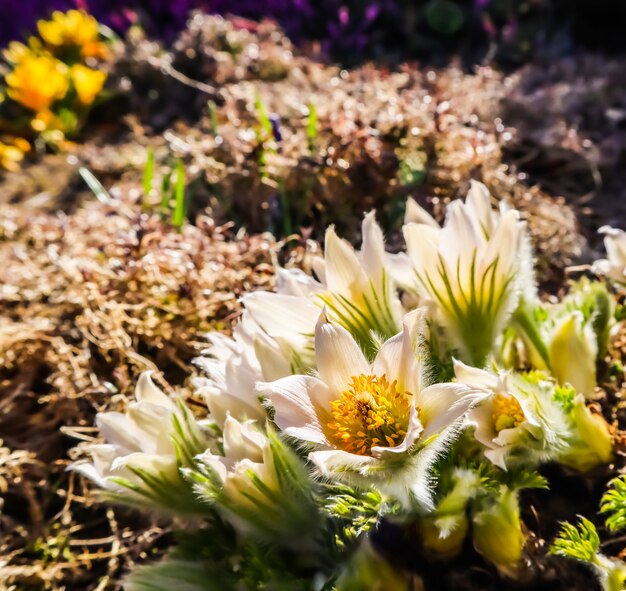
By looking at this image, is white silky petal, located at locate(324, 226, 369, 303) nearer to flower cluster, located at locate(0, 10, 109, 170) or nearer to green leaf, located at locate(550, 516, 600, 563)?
green leaf, located at locate(550, 516, 600, 563)

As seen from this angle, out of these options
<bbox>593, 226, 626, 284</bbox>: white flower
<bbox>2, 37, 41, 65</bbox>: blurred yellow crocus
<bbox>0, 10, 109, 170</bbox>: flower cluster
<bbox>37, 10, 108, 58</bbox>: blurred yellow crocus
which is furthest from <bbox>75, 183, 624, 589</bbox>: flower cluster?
<bbox>37, 10, 108, 58</bbox>: blurred yellow crocus

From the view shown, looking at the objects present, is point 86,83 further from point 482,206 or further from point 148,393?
point 482,206

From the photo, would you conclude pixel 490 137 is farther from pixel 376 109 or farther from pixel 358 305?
pixel 358 305

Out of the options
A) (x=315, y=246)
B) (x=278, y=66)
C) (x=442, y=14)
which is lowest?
(x=315, y=246)

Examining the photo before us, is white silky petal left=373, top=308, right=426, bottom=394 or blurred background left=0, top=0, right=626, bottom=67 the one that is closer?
white silky petal left=373, top=308, right=426, bottom=394

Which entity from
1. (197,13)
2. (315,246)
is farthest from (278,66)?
(315,246)

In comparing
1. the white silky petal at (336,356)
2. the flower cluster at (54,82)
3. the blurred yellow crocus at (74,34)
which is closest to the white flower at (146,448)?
the white silky petal at (336,356)

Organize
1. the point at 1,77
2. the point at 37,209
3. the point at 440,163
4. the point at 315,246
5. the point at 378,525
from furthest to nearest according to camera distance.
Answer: the point at 1,77 → the point at 37,209 → the point at 440,163 → the point at 315,246 → the point at 378,525

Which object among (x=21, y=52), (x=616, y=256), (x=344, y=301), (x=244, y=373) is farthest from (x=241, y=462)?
(x=21, y=52)
